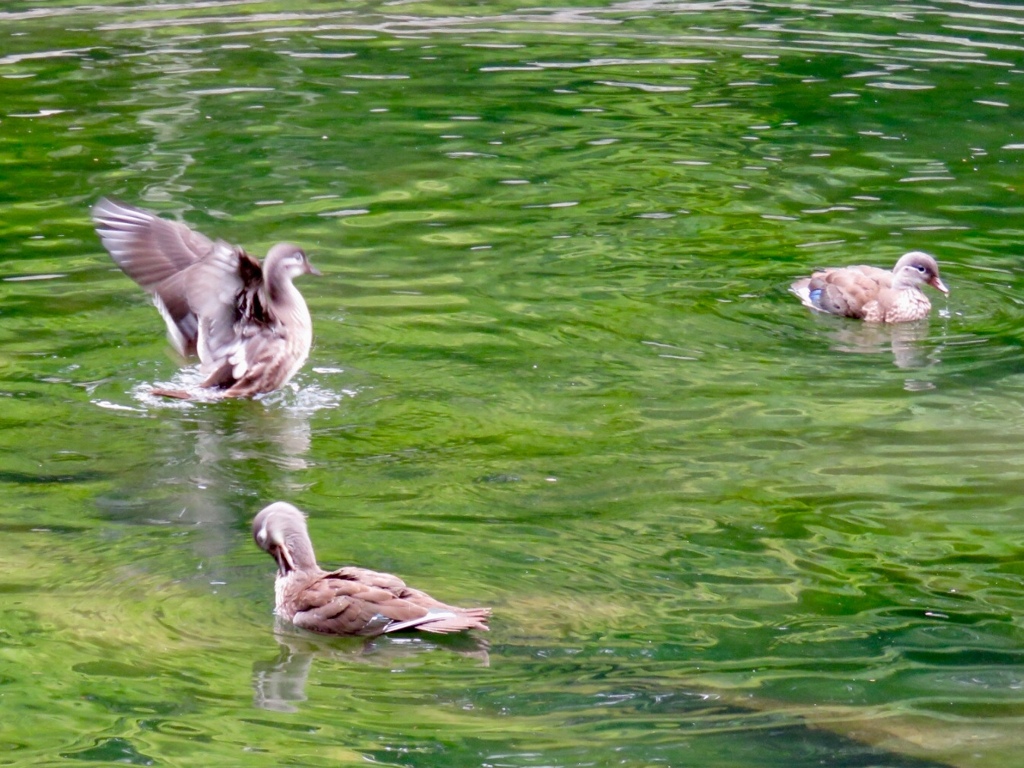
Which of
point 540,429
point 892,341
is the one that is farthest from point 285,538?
point 892,341

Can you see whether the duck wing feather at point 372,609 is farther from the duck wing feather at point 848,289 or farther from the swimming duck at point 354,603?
the duck wing feather at point 848,289

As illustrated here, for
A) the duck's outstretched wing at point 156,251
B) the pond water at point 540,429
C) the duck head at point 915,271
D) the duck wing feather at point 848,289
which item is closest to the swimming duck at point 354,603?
the pond water at point 540,429

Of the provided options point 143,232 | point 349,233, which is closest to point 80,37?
point 349,233

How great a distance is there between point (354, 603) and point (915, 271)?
5438mm

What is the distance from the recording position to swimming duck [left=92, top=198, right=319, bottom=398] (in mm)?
9453

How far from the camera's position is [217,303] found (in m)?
9.52

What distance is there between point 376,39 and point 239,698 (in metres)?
15.2

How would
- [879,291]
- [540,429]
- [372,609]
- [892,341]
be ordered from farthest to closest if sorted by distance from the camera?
1. [879,291]
2. [892,341]
3. [540,429]
4. [372,609]

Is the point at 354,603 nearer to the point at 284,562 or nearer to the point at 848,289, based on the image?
the point at 284,562

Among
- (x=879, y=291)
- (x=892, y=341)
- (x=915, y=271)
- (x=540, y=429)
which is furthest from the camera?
(x=915, y=271)

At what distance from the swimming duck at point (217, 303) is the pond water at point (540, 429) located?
0.23m

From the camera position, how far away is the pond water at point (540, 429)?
597cm

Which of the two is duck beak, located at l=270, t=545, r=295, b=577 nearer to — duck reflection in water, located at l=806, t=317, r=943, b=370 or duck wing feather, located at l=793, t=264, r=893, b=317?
duck reflection in water, located at l=806, t=317, r=943, b=370

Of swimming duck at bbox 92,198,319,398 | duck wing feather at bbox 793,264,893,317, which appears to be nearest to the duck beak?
swimming duck at bbox 92,198,319,398
